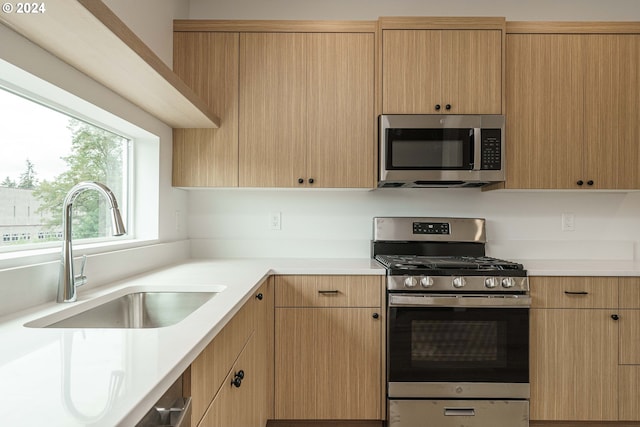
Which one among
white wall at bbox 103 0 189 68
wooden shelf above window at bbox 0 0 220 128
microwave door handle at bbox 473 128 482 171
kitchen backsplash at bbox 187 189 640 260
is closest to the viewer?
wooden shelf above window at bbox 0 0 220 128

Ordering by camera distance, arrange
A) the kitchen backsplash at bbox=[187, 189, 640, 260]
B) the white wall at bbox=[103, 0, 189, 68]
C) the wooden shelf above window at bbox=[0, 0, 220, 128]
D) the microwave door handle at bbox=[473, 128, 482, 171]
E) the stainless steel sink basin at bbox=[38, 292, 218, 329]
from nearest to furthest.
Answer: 1. the wooden shelf above window at bbox=[0, 0, 220, 128]
2. the stainless steel sink basin at bbox=[38, 292, 218, 329]
3. the white wall at bbox=[103, 0, 189, 68]
4. the microwave door handle at bbox=[473, 128, 482, 171]
5. the kitchen backsplash at bbox=[187, 189, 640, 260]

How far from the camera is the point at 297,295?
2037 mm

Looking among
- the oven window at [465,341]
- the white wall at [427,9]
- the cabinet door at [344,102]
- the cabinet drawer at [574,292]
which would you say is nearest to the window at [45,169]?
the cabinet door at [344,102]

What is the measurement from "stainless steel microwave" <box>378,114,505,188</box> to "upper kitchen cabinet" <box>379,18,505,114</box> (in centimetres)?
8

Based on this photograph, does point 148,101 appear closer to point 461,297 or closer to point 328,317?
point 328,317

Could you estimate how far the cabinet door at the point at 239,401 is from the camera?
1096 mm

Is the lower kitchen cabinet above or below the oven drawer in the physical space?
above

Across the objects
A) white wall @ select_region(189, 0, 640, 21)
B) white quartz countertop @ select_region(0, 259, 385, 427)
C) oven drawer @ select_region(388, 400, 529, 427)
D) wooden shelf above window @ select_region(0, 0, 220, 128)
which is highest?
white wall @ select_region(189, 0, 640, 21)

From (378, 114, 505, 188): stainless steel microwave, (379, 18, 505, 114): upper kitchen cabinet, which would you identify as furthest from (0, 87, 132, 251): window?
(379, 18, 505, 114): upper kitchen cabinet

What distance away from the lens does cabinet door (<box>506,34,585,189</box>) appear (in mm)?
2271

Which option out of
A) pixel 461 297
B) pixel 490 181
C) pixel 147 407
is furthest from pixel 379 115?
pixel 147 407

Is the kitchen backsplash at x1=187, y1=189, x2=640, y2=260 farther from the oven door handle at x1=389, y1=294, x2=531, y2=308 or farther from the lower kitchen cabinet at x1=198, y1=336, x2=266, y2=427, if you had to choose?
the lower kitchen cabinet at x1=198, y1=336, x2=266, y2=427

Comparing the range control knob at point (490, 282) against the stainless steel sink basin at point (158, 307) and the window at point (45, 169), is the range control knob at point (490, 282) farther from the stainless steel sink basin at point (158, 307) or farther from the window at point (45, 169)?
the window at point (45, 169)

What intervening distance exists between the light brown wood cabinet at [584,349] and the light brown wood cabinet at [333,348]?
800 mm
